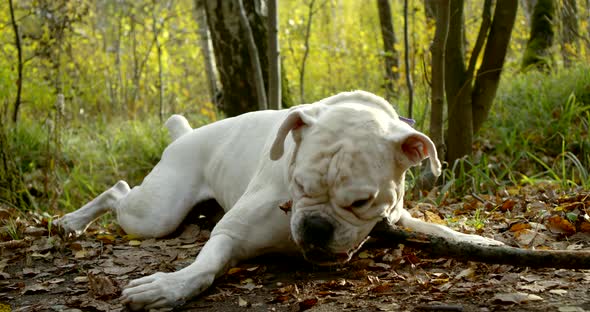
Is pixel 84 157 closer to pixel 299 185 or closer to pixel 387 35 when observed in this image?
pixel 299 185

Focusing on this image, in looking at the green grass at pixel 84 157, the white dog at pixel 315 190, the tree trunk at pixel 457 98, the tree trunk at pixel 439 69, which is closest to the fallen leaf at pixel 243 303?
the white dog at pixel 315 190

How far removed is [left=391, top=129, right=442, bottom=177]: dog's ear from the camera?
2889 millimetres

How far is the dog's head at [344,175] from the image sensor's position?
2789 millimetres

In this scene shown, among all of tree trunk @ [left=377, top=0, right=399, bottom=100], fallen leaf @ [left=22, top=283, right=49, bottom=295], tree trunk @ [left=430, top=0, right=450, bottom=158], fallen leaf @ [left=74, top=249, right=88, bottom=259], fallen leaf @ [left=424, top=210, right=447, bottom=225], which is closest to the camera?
fallen leaf @ [left=22, top=283, right=49, bottom=295]

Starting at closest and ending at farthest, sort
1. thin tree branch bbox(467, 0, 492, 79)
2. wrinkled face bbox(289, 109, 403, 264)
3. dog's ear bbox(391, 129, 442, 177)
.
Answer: wrinkled face bbox(289, 109, 403, 264) → dog's ear bbox(391, 129, 442, 177) → thin tree branch bbox(467, 0, 492, 79)

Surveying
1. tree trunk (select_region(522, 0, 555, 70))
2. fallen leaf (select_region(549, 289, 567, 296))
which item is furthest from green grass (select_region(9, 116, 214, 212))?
tree trunk (select_region(522, 0, 555, 70))

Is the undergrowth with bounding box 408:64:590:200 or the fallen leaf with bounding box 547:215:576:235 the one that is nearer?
the fallen leaf with bounding box 547:215:576:235

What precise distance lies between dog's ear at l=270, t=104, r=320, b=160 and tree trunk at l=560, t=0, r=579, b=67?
20.2 feet

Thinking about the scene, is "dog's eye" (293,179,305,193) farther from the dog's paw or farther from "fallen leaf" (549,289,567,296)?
the dog's paw

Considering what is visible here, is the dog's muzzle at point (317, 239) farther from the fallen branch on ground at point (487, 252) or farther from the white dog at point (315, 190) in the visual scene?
the fallen branch on ground at point (487, 252)

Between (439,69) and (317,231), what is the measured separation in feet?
8.79

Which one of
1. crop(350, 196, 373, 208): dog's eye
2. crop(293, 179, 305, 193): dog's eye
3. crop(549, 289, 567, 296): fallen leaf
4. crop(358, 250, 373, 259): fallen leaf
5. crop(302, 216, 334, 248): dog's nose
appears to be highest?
crop(293, 179, 305, 193): dog's eye

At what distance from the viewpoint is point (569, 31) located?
8.85 metres

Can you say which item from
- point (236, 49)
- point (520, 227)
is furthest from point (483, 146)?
point (520, 227)
